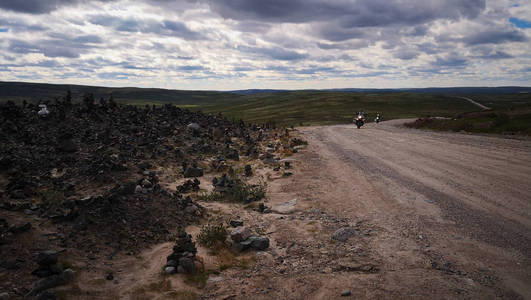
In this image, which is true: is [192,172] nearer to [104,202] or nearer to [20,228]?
[104,202]

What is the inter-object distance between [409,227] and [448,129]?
1358 inches

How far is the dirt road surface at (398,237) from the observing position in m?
5.48

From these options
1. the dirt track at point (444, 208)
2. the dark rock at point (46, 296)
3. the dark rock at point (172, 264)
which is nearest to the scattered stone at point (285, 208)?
the dirt track at point (444, 208)

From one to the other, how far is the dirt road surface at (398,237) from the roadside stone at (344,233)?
148 millimetres

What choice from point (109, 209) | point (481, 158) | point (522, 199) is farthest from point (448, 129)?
point (109, 209)

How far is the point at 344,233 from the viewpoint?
7.71m

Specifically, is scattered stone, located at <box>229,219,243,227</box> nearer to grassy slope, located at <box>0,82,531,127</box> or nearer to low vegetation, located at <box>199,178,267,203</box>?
low vegetation, located at <box>199,178,267,203</box>

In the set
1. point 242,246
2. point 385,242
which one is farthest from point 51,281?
point 385,242

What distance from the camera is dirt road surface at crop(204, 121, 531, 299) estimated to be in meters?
5.48

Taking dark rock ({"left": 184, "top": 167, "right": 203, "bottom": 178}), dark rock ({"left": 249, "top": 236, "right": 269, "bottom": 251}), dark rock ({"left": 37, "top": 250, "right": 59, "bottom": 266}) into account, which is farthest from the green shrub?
dark rock ({"left": 184, "top": 167, "right": 203, "bottom": 178})

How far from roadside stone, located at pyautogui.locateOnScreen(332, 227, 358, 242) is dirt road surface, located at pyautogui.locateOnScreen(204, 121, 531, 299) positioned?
148 millimetres

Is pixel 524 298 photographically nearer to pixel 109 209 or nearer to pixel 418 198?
pixel 418 198

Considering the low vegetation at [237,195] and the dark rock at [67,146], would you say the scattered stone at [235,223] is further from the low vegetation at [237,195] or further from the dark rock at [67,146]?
the dark rock at [67,146]

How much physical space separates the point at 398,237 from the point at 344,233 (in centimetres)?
124
